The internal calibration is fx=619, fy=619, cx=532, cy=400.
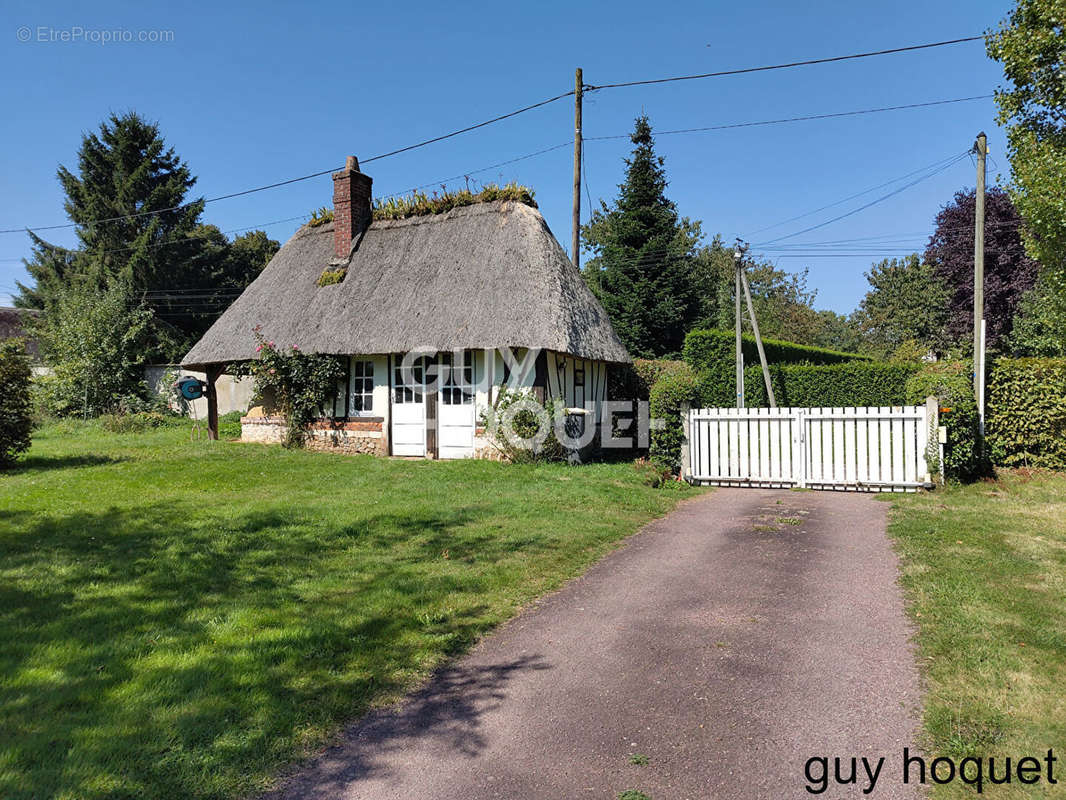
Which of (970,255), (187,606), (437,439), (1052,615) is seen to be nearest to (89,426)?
(437,439)

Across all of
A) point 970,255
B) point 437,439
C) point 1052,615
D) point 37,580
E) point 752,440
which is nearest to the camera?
point 1052,615

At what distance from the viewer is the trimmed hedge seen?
53.2 ft

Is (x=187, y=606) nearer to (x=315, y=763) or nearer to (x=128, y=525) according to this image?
(x=315, y=763)

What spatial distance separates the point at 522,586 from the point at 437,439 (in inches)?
367

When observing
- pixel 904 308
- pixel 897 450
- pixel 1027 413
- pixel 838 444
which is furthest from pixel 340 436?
pixel 904 308

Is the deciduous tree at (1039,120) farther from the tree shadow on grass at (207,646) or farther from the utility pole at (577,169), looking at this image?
the tree shadow on grass at (207,646)

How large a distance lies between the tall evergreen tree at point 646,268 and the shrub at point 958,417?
17758 millimetres

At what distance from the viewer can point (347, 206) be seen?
695 inches

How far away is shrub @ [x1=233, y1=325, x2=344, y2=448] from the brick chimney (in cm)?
363

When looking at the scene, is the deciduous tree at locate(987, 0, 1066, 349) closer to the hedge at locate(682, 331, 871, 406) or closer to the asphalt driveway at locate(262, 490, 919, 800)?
the hedge at locate(682, 331, 871, 406)

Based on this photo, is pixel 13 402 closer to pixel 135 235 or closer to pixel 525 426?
pixel 525 426

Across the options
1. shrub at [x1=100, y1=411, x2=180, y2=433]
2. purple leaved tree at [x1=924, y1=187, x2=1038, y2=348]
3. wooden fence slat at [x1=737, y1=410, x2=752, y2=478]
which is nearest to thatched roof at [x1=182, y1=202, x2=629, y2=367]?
wooden fence slat at [x1=737, y1=410, x2=752, y2=478]

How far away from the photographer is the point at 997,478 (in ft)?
36.5
